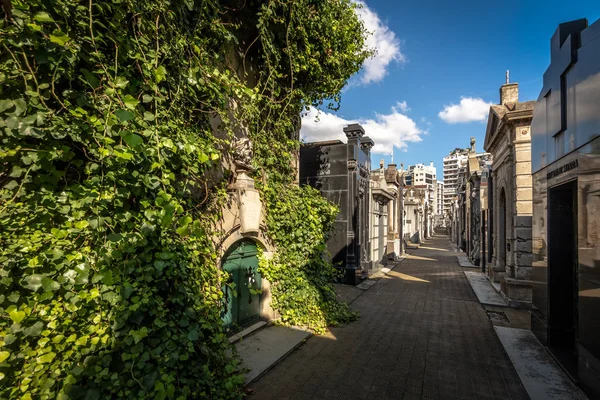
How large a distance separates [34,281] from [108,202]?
0.83 meters

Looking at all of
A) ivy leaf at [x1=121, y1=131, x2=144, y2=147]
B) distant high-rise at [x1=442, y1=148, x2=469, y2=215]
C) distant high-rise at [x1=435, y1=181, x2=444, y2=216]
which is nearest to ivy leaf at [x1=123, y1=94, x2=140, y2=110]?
ivy leaf at [x1=121, y1=131, x2=144, y2=147]

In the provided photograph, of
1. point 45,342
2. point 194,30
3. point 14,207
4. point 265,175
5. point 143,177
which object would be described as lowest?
point 45,342

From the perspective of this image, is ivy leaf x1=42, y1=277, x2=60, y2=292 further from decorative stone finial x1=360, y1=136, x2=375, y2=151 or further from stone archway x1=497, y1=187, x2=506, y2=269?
stone archway x1=497, y1=187, x2=506, y2=269

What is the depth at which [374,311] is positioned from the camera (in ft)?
24.0

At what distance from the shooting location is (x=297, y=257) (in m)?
6.01

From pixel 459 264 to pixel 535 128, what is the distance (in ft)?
38.9

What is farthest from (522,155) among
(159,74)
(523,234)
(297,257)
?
(159,74)

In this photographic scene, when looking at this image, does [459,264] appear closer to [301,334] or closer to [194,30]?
[301,334]

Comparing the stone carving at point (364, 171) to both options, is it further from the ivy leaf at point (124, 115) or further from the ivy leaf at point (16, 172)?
the ivy leaf at point (16, 172)

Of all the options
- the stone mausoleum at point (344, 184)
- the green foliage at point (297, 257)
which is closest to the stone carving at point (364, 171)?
the stone mausoleum at point (344, 184)

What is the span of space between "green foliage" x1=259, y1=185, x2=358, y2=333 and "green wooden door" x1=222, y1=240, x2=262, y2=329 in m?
0.26

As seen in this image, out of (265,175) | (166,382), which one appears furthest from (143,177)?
(265,175)

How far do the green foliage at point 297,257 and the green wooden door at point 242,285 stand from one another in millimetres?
261

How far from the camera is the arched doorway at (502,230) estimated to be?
9820mm
